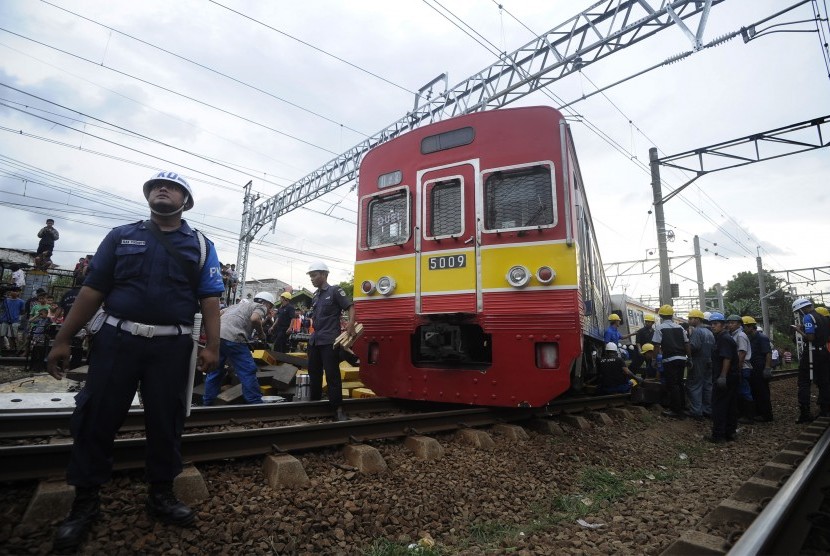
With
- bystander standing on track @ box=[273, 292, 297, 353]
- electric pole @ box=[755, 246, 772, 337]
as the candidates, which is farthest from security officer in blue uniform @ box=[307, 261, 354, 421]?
electric pole @ box=[755, 246, 772, 337]

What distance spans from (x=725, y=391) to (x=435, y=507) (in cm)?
505

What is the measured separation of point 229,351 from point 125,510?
344 centimetres

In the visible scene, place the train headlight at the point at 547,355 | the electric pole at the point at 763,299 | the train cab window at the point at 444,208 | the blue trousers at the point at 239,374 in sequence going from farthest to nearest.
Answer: the electric pole at the point at 763,299
the blue trousers at the point at 239,374
the train cab window at the point at 444,208
the train headlight at the point at 547,355

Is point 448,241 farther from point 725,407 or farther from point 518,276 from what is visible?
point 725,407

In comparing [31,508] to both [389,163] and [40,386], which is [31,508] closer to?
[389,163]

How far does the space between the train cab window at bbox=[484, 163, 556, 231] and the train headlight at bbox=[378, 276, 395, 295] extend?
1309mm

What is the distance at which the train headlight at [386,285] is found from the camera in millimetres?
5324

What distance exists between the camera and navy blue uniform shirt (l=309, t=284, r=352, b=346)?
523cm

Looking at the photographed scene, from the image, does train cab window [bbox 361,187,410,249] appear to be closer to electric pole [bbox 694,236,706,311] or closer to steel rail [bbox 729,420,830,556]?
steel rail [bbox 729,420,830,556]

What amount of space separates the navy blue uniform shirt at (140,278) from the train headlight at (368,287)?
3087 millimetres

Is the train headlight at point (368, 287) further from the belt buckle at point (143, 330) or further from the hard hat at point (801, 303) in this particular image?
the hard hat at point (801, 303)

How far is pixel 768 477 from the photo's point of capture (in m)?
3.61

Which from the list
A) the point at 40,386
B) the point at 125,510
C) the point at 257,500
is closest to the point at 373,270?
the point at 257,500

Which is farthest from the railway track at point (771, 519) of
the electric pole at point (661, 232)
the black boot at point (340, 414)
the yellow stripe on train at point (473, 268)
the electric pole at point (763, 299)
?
the electric pole at point (763, 299)
